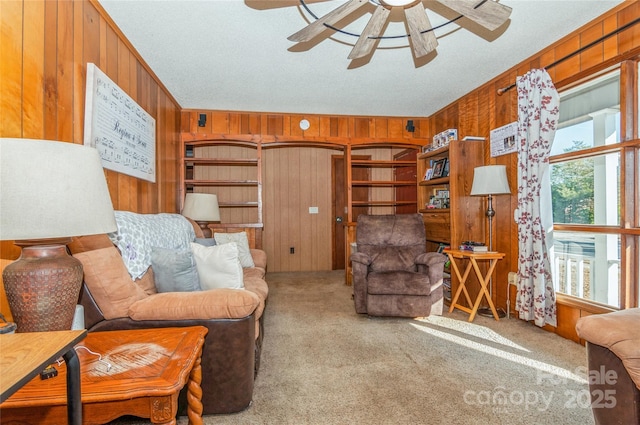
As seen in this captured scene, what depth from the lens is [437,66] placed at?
3092 millimetres

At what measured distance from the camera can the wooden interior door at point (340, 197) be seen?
5.77m

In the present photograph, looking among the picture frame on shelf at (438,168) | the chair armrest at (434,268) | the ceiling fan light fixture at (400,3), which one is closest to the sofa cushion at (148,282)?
the ceiling fan light fixture at (400,3)

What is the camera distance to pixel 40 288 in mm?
1053

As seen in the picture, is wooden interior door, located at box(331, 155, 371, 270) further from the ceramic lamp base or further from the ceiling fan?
the ceramic lamp base

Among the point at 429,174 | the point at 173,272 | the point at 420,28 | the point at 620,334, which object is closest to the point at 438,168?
the point at 429,174

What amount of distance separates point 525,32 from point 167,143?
143 inches

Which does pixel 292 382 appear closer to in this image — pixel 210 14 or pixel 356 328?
pixel 356 328

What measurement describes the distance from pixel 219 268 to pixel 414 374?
1.37 metres

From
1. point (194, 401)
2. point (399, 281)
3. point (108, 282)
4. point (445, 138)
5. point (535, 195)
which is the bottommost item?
point (194, 401)

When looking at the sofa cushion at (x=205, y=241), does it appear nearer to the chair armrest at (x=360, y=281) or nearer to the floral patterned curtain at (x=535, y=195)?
the chair armrest at (x=360, y=281)

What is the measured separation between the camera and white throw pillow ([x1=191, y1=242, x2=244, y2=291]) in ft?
6.24

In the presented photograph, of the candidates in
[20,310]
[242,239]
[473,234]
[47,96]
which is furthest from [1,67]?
[473,234]

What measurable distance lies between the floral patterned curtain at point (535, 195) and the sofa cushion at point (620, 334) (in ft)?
4.88

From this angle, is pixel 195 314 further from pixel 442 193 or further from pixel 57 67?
pixel 442 193
